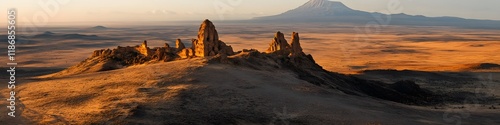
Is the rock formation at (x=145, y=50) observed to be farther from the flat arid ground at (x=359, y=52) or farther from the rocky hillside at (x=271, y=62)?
the flat arid ground at (x=359, y=52)

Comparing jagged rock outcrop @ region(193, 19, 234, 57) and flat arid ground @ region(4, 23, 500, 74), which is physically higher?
jagged rock outcrop @ region(193, 19, 234, 57)

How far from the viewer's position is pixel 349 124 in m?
15.9

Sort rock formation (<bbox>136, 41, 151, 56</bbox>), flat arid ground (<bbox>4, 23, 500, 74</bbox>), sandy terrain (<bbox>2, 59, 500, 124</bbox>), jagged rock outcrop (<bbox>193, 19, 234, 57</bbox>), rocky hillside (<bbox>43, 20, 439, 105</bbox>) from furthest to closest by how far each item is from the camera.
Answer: flat arid ground (<bbox>4, 23, 500, 74</bbox>) < rock formation (<bbox>136, 41, 151, 56</bbox>) < jagged rock outcrop (<bbox>193, 19, 234, 57</bbox>) < rocky hillside (<bbox>43, 20, 439, 105</bbox>) < sandy terrain (<bbox>2, 59, 500, 124</bbox>)

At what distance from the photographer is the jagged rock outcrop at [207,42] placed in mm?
29281

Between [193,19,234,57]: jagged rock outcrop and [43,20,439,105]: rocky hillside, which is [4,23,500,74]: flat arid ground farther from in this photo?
[193,19,234,57]: jagged rock outcrop

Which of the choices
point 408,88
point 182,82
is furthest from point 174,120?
point 408,88

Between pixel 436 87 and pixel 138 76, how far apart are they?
24.3 meters

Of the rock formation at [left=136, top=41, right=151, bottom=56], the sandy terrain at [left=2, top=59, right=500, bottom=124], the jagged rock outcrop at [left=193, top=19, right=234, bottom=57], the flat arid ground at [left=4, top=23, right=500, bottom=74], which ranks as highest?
the jagged rock outcrop at [left=193, top=19, right=234, bottom=57]

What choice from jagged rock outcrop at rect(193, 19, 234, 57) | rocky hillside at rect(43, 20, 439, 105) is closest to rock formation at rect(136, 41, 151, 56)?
rocky hillside at rect(43, 20, 439, 105)

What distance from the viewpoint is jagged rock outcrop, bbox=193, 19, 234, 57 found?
1153 inches

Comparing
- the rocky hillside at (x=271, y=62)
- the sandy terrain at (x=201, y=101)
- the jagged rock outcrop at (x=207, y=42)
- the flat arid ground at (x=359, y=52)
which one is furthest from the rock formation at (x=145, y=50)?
the flat arid ground at (x=359, y=52)

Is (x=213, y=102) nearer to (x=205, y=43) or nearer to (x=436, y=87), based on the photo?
(x=205, y=43)

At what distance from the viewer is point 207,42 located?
2959 centimetres

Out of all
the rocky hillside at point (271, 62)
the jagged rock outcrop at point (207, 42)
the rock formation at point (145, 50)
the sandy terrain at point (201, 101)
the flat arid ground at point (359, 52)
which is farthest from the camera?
the flat arid ground at point (359, 52)
